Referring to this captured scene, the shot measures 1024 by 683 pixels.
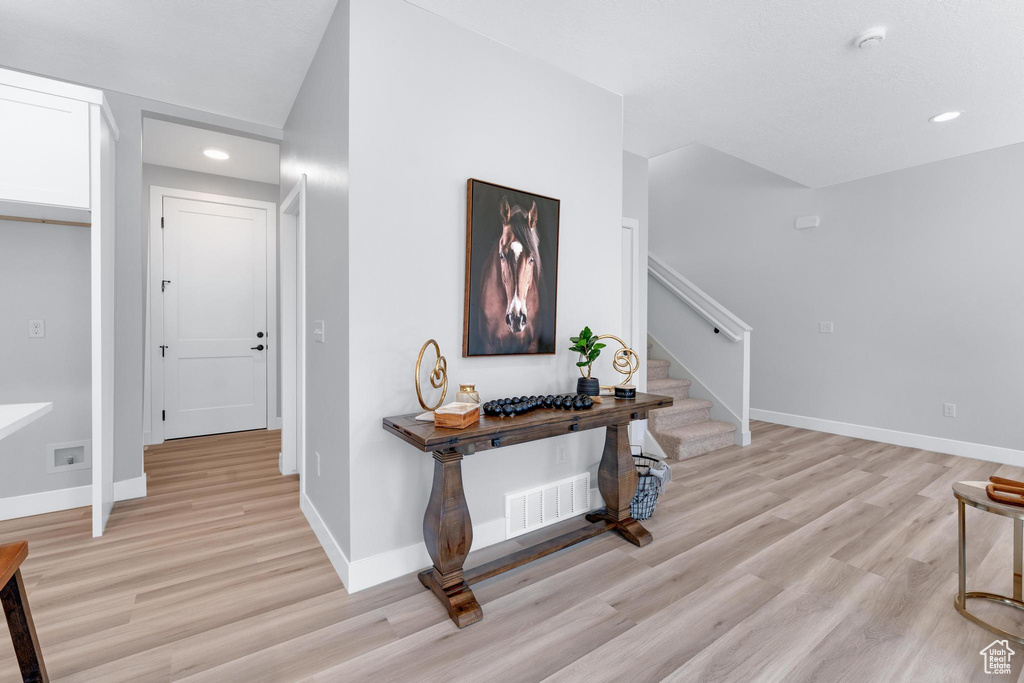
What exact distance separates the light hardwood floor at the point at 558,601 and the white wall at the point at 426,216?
0.36 metres

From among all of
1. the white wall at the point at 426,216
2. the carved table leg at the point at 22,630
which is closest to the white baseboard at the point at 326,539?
the white wall at the point at 426,216

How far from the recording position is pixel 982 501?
1677mm

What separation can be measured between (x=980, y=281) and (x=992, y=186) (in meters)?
0.81

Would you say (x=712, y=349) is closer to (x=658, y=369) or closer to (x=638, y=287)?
(x=658, y=369)

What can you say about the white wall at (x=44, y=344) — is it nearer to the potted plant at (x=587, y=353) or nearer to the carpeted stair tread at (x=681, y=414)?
the potted plant at (x=587, y=353)

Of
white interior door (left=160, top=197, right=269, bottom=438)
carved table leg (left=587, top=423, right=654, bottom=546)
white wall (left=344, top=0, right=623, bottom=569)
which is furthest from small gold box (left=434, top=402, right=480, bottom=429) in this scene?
white interior door (left=160, top=197, right=269, bottom=438)

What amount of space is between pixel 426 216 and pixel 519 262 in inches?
22.0

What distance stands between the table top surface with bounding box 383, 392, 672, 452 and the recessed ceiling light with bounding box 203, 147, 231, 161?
3572 mm

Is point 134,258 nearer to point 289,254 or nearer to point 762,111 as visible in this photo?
point 289,254

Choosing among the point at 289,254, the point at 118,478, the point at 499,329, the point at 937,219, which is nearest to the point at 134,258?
the point at 289,254

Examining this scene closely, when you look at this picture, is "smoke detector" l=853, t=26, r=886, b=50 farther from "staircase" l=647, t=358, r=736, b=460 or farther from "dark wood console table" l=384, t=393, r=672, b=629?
"staircase" l=647, t=358, r=736, b=460

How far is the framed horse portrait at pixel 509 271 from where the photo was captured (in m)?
2.29

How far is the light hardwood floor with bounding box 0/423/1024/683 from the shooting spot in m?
1.57

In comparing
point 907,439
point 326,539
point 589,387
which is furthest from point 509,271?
point 907,439
